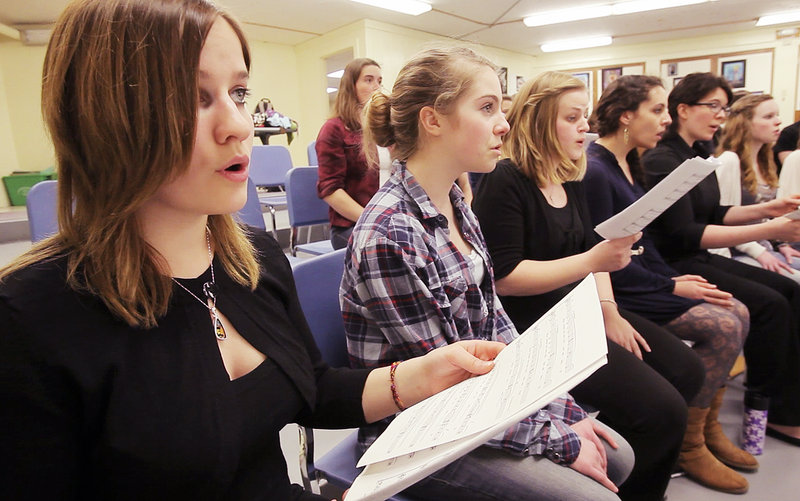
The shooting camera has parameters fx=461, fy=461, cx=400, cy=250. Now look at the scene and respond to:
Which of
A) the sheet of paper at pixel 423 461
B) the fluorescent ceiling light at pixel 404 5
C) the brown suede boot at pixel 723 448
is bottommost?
the brown suede boot at pixel 723 448

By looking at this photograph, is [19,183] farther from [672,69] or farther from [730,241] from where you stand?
[672,69]

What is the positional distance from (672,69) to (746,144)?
6.79 meters

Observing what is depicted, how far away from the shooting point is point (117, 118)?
503mm

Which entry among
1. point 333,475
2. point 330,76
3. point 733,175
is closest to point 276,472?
point 333,475

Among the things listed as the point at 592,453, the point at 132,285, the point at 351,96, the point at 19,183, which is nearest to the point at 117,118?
the point at 132,285

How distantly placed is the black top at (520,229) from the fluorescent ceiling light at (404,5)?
4.82 meters

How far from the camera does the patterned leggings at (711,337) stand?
1.48 metres

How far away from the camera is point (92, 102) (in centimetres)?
50

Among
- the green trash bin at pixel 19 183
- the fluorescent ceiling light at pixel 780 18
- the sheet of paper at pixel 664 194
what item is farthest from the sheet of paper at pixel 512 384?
the fluorescent ceiling light at pixel 780 18

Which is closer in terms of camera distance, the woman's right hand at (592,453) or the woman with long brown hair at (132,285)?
the woman with long brown hair at (132,285)

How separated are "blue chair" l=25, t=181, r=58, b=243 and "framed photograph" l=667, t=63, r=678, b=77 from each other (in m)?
9.33

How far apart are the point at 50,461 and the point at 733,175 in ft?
9.23

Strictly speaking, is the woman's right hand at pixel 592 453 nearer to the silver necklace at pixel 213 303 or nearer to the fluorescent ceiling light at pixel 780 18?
the silver necklace at pixel 213 303

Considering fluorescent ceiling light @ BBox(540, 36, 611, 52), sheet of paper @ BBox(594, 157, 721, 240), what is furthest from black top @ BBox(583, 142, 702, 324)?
fluorescent ceiling light @ BBox(540, 36, 611, 52)
